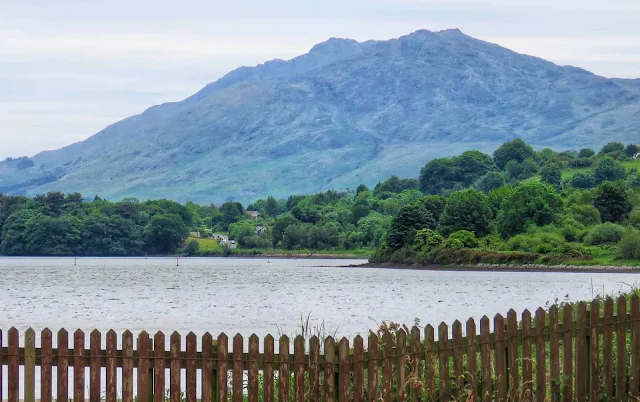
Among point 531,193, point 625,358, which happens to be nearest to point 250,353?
point 625,358

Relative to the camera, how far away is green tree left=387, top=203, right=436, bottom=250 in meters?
174

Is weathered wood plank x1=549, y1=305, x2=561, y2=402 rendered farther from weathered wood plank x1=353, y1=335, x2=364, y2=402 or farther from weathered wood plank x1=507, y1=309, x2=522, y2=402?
weathered wood plank x1=353, y1=335, x2=364, y2=402

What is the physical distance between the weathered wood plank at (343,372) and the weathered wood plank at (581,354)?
3.58 m

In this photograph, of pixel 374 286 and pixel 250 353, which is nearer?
pixel 250 353

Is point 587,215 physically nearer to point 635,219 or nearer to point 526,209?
point 526,209

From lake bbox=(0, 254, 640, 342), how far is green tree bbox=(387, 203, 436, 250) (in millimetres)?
36562

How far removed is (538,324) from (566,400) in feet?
4.43

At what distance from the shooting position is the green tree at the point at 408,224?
17350 centimetres

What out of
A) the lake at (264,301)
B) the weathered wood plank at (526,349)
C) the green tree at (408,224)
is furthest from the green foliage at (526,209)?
the weathered wood plank at (526,349)

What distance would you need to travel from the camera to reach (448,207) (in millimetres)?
174875

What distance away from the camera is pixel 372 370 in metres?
14.1

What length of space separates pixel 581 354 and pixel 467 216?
517ft

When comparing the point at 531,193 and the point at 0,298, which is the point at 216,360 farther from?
the point at 531,193

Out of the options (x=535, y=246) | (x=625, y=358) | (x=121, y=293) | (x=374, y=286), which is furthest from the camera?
(x=535, y=246)
